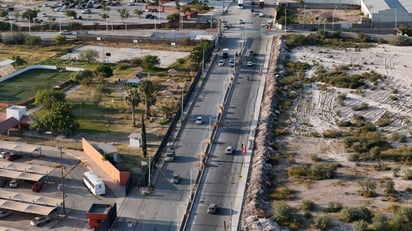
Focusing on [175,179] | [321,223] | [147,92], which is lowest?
[321,223]

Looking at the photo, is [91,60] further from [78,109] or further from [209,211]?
[209,211]

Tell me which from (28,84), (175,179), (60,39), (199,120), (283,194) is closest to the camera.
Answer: (283,194)

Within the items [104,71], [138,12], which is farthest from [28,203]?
[138,12]

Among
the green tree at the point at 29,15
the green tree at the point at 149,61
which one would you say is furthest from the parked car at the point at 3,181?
the green tree at the point at 29,15

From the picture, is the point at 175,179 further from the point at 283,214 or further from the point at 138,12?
the point at 138,12

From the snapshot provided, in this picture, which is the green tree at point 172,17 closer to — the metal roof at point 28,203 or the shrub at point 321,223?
the metal roof at point 28,203
